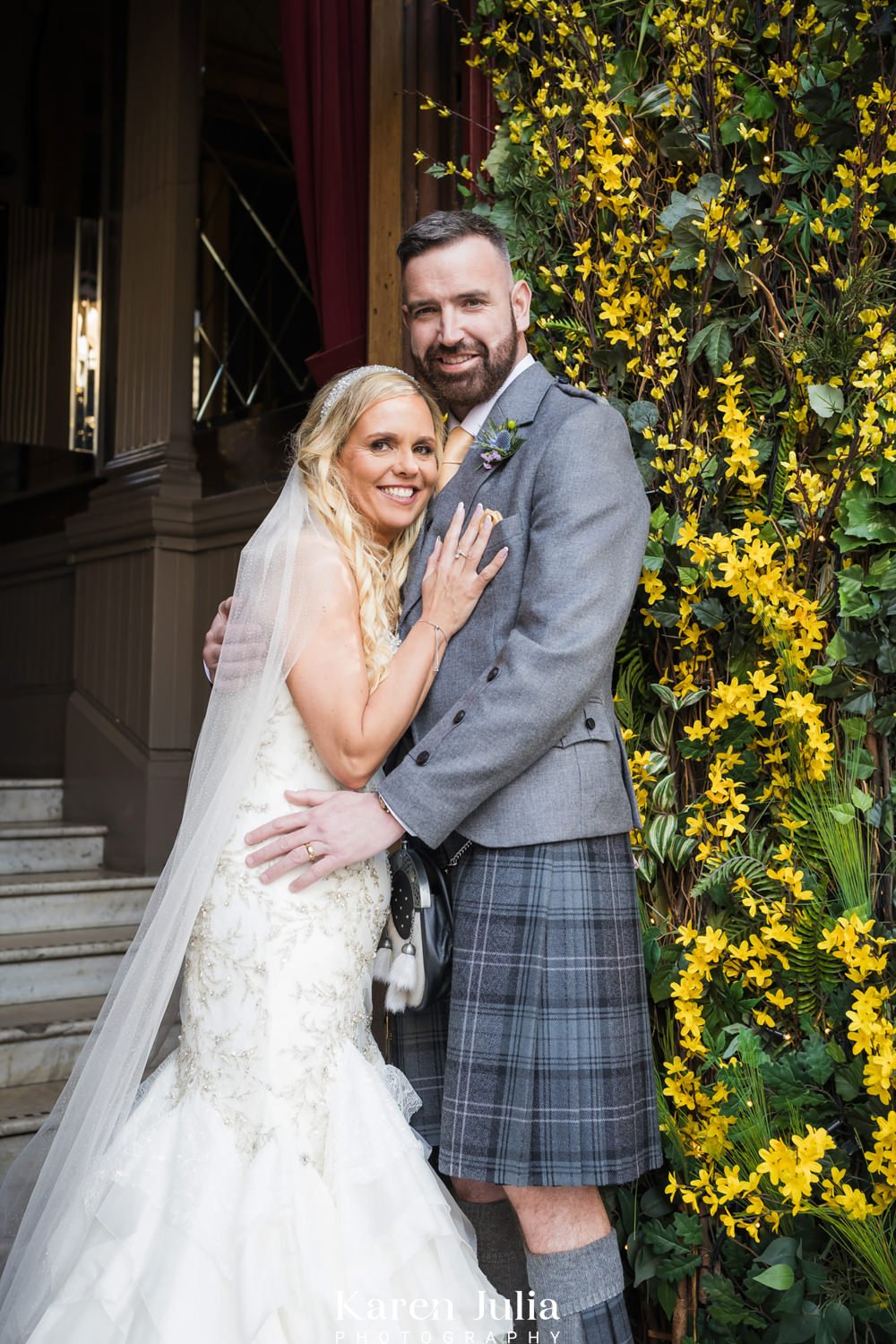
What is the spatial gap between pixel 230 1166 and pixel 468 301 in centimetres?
145

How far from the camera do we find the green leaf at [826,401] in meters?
2.01

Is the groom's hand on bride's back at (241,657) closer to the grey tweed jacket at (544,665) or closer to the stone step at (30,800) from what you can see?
the grey tweed jacket at (544,665)

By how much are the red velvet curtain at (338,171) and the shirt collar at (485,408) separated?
38.4 inches

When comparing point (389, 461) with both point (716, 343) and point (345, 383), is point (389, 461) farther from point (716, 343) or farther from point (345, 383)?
point (716, 343)

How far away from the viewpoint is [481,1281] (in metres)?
1.86

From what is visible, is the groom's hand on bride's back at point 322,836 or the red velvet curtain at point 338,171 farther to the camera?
the red velvet curtain at point 338,171

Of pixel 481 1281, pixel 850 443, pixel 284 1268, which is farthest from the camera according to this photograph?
pixel 850 443

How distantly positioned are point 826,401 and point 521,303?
1.85 feet

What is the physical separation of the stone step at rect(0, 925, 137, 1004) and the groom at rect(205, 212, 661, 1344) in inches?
82.2

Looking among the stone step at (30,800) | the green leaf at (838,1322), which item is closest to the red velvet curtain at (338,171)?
the green leaf at (838,1322)

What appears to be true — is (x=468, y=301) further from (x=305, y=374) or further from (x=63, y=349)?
(x=63, y=349)

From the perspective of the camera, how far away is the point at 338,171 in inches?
122

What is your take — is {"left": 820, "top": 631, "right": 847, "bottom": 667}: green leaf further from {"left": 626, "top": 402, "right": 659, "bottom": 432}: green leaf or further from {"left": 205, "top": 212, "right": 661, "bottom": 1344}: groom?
{"left": 626, "top": 402, "right": 659, "bottom": 432}: green leaf

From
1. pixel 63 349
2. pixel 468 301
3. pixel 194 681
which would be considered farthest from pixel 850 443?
pixel 63 349
